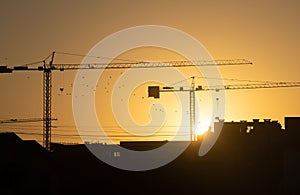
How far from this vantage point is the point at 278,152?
249 ft

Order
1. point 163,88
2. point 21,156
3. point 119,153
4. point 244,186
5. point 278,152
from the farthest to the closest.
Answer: point 163,88 → point 119,153 → point 278,152 → point 244,186 → point 21,156

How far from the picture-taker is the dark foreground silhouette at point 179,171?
159 ft

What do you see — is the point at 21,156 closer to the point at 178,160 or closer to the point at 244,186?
the point at 244,186

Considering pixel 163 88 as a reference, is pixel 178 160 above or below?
below

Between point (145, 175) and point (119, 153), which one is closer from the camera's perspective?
point (145, 175)

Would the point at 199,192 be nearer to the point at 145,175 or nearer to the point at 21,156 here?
the point at 145,175

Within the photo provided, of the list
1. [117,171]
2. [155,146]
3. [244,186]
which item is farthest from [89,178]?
[155,146]

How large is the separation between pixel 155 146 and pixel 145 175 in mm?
36271

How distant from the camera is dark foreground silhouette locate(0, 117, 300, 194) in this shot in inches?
1912

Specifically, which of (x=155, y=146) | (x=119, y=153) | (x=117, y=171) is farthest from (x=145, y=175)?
(x=155, y=146)

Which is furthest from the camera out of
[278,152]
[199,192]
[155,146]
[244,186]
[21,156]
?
[155,146]

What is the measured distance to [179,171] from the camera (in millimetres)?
70812

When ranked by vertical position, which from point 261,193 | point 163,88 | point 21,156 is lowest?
point 261,193

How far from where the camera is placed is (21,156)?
4897 cm
